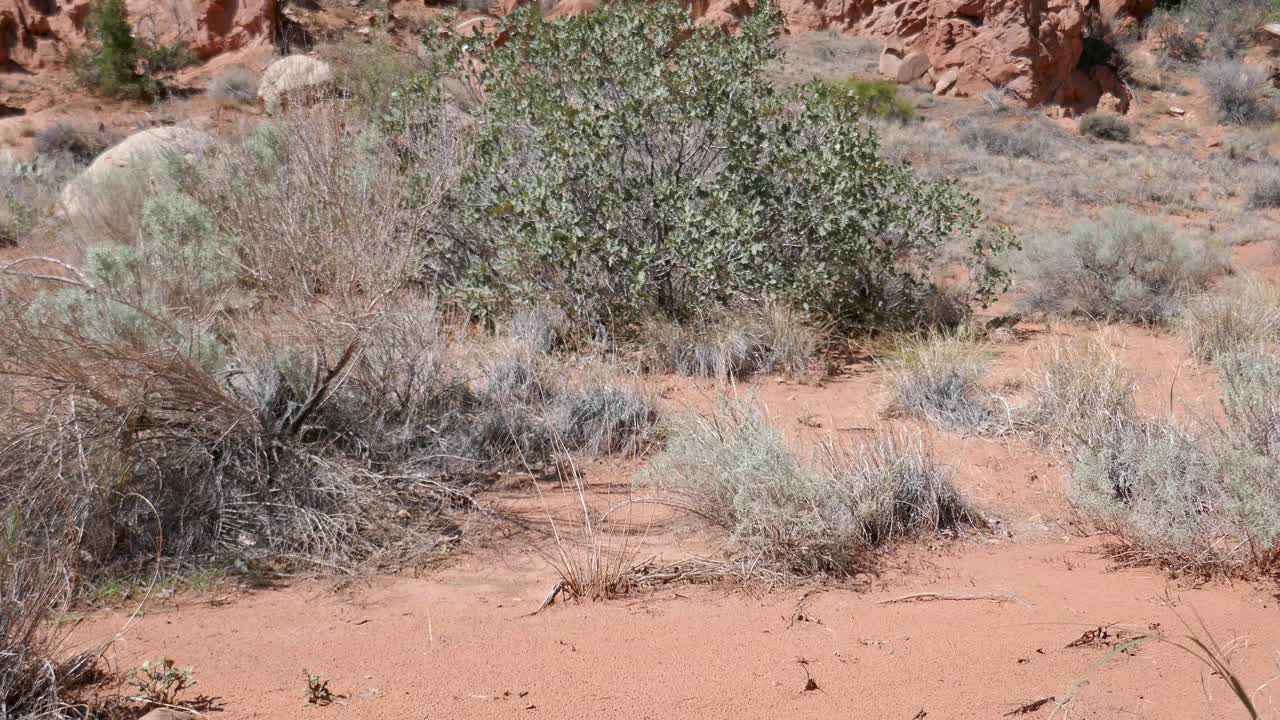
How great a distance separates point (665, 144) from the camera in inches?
313

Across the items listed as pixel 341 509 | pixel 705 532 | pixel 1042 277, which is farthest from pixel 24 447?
pixel 1042 277

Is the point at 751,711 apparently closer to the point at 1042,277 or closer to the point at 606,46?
the point at 606,46

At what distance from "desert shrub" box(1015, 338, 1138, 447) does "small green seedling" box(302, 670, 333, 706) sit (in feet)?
12.2

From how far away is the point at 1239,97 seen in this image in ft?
76.4

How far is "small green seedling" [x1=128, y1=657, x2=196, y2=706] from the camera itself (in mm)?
2967

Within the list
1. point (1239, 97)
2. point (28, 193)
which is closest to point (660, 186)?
point (28, 193)

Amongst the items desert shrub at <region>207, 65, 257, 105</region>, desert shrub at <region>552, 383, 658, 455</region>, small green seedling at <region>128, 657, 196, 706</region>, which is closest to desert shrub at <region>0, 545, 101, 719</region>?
small green seedling at <region>128, 657, 196, 706</region>

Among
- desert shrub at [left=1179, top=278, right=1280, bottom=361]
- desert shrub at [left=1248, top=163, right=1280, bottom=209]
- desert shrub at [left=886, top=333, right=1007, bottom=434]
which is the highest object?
desert shrub at [left=886, top=333, right=1007, bottom=434]

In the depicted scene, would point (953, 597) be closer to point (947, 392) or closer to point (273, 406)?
point (947, 392)

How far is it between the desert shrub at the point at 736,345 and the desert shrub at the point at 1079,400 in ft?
5.20

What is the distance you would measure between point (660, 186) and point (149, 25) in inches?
681

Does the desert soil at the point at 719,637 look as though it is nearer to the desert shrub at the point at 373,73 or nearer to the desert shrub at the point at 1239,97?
the desert shrub at the point at 373,73

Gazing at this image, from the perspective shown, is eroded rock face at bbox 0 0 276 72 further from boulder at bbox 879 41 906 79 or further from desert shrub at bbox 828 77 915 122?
boulder at bbox 879 41 906 79

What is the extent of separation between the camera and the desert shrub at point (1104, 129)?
860 inches
